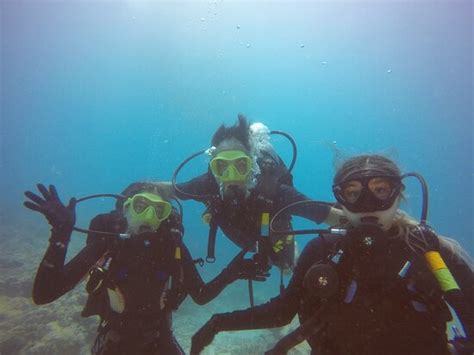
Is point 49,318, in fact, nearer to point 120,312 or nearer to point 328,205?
point 120,312

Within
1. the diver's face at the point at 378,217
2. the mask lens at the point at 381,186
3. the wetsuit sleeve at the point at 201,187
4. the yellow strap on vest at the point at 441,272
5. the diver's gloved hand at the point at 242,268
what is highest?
the wetsuit sleeve at the point at 201,187

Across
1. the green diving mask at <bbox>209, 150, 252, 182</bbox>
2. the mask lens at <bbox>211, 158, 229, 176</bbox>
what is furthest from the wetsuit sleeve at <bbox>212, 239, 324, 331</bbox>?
the mask lens at <bbox>211, 158, 229, 176</bbox>

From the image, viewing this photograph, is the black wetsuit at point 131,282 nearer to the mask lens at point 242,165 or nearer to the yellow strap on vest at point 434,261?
the mask lens at point 242,165

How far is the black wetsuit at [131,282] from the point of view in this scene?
12.3 ft

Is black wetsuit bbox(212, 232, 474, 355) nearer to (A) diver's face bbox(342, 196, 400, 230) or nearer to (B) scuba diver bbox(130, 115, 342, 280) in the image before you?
(A) diver's face bbox(342, 196, 400, 230)

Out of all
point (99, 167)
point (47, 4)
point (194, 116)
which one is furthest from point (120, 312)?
point (99, 167)

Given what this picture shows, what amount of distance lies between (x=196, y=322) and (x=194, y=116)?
128477mm

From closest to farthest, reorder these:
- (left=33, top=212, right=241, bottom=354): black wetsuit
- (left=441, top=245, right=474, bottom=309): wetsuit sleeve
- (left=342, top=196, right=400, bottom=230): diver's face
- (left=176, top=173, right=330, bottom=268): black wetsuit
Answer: (left=441, top=245, right=474, bottom=309): wetsuit sleeve
(left=342, top=196, right=400, bottom=230): diver's face
(left=33, top=212, right=241, bottom=354): black wetsuit
(left=176, top=173, right=330, bottom=268): black wetsuit

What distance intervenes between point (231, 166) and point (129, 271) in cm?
219

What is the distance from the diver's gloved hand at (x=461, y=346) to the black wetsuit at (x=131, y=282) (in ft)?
7.98

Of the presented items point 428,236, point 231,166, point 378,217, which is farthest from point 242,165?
point 428,236

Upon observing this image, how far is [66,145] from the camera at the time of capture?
16875 centimetres

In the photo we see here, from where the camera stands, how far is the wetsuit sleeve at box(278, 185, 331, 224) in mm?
5016

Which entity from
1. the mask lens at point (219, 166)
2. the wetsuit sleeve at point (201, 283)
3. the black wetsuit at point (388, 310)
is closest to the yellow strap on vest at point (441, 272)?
the black wetsuit at point (388, 310)
